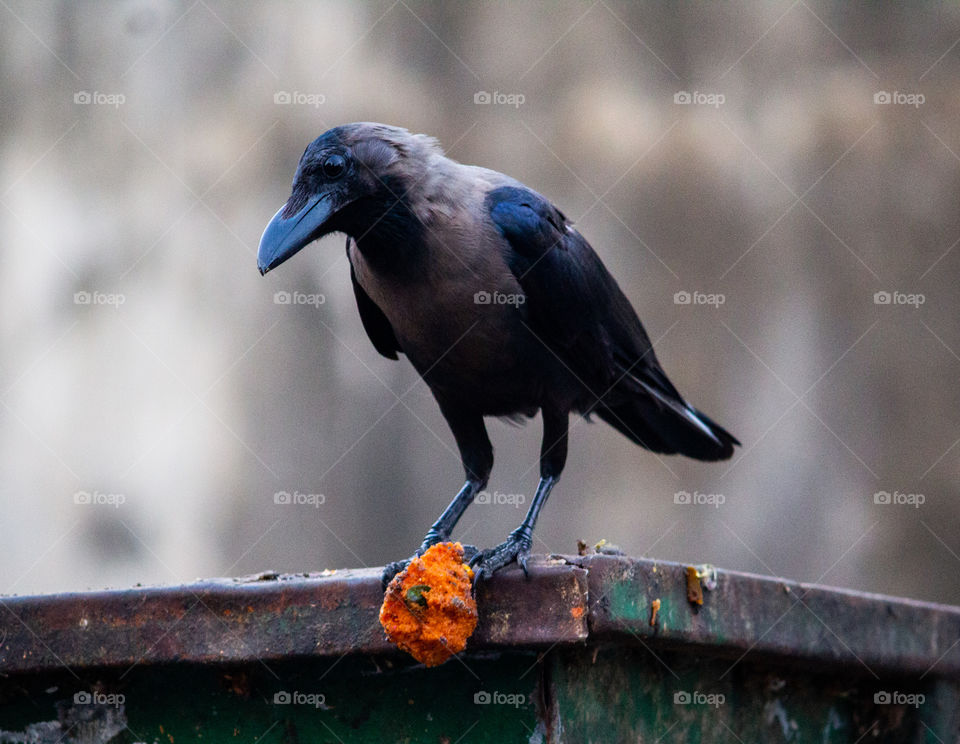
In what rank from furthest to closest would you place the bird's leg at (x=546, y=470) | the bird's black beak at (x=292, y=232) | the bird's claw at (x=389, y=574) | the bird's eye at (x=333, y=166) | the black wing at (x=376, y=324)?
the black wing at (x=376, y=324)
the bird's eye at (x=333, y=166)
the bird's black beak at (x=292, y=232)
the bird's leg at (x=546, y=470)
the bird's claw at (x=389, y=574)

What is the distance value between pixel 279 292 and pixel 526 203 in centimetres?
299

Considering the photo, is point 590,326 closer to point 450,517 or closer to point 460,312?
point 460,312

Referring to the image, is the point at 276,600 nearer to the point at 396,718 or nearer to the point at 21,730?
the point at 396,718

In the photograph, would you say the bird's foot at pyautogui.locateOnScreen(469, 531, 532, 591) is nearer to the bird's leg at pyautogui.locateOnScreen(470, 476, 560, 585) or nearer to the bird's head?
the bird's leg at pyautogui.locateOnScreen(470, 476, 560, 585)

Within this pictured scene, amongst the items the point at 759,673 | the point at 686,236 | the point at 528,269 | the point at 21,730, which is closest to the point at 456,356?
the point at 528,269

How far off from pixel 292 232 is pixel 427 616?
133 cm

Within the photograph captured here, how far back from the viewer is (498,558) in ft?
7.62

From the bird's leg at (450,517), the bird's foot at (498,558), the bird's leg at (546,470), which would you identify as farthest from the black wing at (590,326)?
the bird's foot at (498,558)

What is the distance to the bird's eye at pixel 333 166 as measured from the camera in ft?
9.64

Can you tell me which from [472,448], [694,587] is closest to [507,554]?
[694,587]

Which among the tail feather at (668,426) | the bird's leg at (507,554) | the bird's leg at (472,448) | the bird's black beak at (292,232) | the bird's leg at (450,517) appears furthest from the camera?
the tail feather at (668,426)

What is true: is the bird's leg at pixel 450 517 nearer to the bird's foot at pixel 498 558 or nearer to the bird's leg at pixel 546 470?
the bird's leg at pixel 546 470

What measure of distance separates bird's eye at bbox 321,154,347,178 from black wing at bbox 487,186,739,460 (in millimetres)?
460

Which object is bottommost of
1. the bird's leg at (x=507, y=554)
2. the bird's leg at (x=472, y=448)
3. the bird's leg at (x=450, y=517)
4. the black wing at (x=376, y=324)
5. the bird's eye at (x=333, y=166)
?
the bird's leg at (x=450, y=517)
